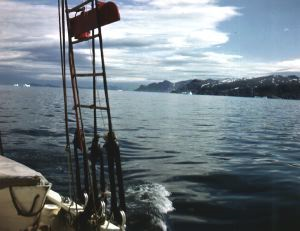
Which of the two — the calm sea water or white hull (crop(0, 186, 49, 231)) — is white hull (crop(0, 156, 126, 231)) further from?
the calm sea water

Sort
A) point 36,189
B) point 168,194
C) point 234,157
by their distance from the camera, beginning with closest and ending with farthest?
1. point 36,189
2. point 168,194
3. point 234,157

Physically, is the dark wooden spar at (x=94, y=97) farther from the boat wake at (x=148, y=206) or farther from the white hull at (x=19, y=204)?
the boat wake at (x=148, y=206)

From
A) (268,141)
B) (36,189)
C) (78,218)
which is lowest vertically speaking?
(268,141)

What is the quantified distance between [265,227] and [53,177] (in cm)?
→ 1059

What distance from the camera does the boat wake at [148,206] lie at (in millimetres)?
13594

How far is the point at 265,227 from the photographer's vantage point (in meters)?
13.7

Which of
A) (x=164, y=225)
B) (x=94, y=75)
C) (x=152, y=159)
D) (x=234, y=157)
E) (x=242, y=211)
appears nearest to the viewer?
(x=94, y=75)

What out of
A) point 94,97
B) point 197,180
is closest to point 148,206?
point 197,180

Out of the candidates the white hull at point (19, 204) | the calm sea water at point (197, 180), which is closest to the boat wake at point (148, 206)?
the calm sea water at point (197, 180)

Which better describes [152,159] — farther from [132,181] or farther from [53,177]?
[53,177]

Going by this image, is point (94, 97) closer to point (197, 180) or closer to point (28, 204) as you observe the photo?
point (28, 204)

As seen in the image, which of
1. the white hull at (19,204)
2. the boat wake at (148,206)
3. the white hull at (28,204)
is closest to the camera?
the white hull at (28,204)

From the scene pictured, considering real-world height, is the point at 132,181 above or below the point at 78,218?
below

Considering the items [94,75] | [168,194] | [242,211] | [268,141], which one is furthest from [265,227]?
[268,141]
